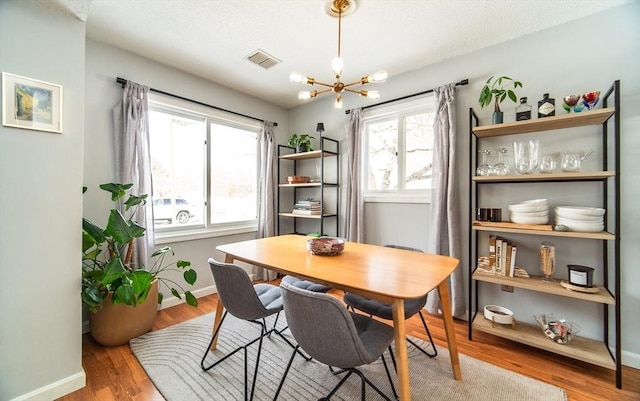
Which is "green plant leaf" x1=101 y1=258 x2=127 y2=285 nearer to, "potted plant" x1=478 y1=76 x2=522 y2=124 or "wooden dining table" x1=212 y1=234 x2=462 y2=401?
"wooden dining table" x1=212 y1=234 x2=462 y2=401

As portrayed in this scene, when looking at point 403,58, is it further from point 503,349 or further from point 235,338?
point 235,338

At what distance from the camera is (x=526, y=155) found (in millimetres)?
2117

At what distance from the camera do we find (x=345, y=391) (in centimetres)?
156

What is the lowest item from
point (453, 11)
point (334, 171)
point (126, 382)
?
point (126, 382)

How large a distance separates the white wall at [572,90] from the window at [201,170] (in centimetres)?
210

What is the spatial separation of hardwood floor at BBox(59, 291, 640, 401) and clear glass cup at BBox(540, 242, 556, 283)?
1.94 ft

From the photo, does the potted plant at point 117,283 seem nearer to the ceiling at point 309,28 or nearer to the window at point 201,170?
the window at point 201,170

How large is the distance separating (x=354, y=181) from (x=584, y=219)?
2.00m

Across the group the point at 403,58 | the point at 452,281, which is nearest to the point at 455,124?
the point at 403,58

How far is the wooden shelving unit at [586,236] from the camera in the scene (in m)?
1.65

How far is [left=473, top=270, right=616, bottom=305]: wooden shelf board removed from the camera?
5.61ft

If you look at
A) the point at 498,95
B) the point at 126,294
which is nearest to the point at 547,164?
the point at 498,95

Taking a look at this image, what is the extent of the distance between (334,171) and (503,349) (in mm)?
2526

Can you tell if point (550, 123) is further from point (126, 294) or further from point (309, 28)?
point (126, 294)
